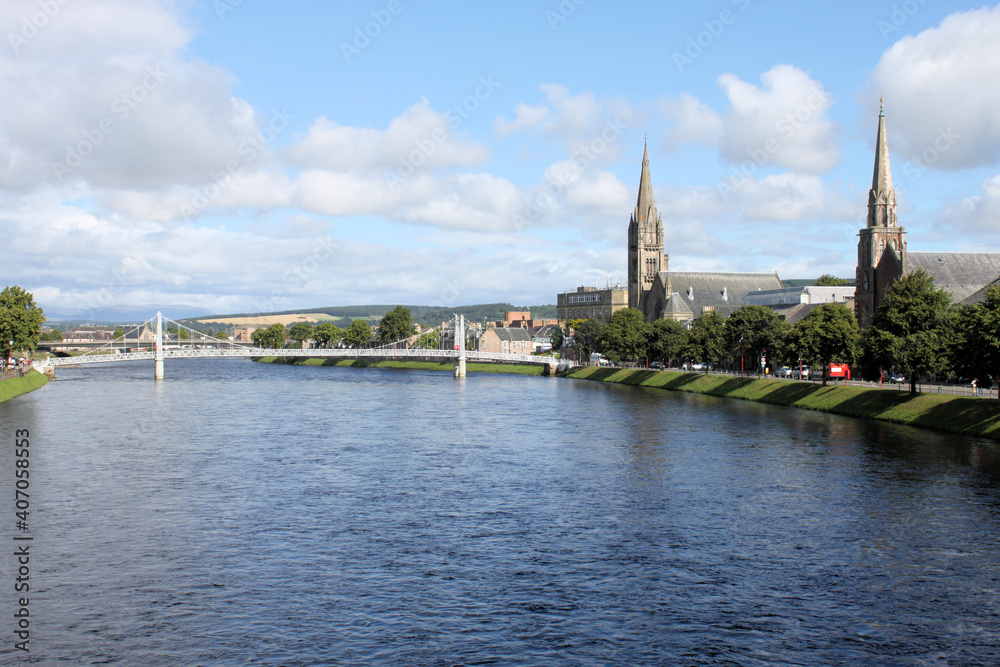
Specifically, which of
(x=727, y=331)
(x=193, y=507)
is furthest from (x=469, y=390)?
(x=193, y=507)

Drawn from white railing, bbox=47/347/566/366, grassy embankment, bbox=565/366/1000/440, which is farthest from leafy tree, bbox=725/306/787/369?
white railing, bbox=47/347/566/366

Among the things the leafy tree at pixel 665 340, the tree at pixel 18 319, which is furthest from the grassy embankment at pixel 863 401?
the tree at pixel 18 319

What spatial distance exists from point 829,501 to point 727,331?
87.7 m

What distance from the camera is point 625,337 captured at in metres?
158

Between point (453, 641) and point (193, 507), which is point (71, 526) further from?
point (453, 641)

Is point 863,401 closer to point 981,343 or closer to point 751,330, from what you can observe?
point 981,343

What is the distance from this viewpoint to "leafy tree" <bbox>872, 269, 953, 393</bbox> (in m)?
70.7

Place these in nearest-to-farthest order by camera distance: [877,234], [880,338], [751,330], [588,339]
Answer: [880,338]
[751,330]
[877,234]
[588,339]

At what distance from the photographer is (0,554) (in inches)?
1207

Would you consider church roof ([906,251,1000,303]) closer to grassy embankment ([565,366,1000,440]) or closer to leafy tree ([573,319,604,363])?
grassy embankment ([565,366,1000,440])

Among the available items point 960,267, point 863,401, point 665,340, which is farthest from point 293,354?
point 863,401

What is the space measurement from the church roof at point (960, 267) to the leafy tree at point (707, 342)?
87.5 feet

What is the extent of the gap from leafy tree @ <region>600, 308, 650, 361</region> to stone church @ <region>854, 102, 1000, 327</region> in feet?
122

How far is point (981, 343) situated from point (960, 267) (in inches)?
2526
